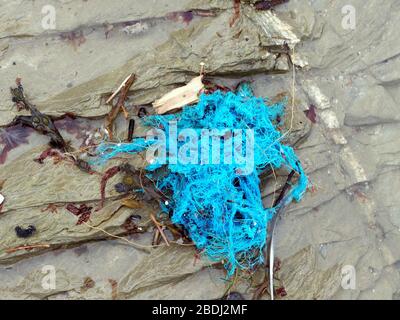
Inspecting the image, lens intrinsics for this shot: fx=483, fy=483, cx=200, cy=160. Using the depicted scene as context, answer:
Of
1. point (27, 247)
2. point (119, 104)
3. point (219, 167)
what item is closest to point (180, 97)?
point (119, 104)

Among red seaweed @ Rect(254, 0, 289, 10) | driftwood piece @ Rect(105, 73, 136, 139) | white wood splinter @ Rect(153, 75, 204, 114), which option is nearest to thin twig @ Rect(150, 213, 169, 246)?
driftwood piece @ Rect(105, 73, 136, 139)

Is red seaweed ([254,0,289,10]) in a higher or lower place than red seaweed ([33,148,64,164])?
higher

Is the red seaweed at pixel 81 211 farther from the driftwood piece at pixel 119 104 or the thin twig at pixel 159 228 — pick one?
the driftwood piece at pixel 119 104

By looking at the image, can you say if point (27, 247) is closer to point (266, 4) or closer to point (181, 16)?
point (181, 16)

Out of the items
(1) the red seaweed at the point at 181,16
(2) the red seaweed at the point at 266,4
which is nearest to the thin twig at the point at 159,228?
(1) the red seaweed at the point at 181,16

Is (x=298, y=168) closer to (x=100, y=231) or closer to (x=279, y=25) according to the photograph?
(x=279, y=25)

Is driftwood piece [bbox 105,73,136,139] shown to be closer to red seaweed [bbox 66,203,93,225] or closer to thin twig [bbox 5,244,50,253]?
red seaweed [bbox 66,203,93,225]
